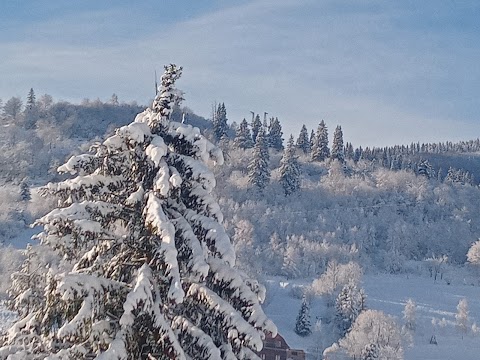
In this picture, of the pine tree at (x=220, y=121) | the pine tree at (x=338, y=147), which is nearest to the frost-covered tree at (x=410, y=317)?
the pine tree at (x=338, y=147)

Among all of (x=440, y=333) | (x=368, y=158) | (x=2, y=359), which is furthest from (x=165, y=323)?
(x=368, y=158)

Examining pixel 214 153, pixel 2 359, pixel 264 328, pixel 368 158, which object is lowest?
pixel 368 158

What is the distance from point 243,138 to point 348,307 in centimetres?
7814

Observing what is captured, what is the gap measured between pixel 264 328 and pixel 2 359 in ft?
10.8

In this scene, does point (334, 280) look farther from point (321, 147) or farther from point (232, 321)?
point (232, 321)

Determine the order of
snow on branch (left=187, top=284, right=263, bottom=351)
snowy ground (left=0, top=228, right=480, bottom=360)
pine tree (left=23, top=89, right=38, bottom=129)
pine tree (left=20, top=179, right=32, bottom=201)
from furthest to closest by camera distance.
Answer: pine tree (left=23, top=89, right=38, bottom=129), pine tree (left=20, top=179, right=32, bottom=201), snowy ground (left=0, top=228, right=480, bottom=360), snow on branch (left=187, top=284, right=263, bottom=351)

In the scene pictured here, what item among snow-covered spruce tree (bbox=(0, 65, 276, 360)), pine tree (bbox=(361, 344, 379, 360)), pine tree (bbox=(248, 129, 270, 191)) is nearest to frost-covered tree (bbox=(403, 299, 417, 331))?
pine tree (bbox=(361, 344, 379, 360))

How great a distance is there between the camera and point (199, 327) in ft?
27.5

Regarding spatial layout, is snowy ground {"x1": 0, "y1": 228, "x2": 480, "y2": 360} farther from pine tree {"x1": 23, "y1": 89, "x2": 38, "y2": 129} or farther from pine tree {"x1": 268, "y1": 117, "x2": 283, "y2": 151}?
pine tree {"x1": 23, "y1": 89, "x2": 38, "y2": 129}

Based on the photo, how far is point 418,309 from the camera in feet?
282

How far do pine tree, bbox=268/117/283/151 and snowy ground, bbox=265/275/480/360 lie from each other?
59.3m

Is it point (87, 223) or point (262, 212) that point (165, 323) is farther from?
point (262, 212)

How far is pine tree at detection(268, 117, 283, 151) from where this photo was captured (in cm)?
15875

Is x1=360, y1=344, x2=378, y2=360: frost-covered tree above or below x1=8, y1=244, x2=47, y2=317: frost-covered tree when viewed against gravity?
below
